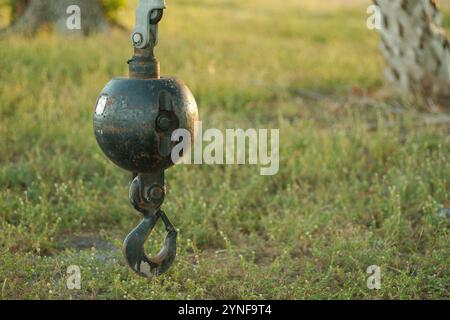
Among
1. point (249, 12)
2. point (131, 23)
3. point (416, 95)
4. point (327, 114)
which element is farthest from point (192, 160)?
point (249, 12)

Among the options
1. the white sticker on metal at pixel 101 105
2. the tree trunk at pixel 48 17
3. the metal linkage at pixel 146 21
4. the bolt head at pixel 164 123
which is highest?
the tree trunk at pixel 48 17

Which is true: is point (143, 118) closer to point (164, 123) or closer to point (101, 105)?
point (164, 123)

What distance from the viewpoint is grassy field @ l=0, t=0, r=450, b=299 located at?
12.1 ft

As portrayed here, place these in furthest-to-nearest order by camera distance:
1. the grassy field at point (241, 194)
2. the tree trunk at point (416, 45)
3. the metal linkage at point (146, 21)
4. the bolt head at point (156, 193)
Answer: the tree trunk at point (416, 45), the grassy field at point (241, 194), the bolt head at point (156, 193), the metal linkage at point (146, 21)

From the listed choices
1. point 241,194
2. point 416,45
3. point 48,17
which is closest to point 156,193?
point 241,194

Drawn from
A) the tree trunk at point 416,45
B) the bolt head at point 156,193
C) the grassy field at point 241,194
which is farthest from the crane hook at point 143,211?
the tree trunk at point 416,45

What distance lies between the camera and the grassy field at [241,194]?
3.69 metres

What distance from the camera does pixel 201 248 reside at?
4.19 m

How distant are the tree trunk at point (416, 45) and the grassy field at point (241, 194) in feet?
1.30

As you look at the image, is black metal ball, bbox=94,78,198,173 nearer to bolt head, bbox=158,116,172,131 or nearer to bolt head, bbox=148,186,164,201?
bolt head, bbox=158,116,172,131

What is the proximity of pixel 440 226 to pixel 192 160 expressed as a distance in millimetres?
2032

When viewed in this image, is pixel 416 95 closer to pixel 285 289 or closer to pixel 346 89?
pixel 346 89

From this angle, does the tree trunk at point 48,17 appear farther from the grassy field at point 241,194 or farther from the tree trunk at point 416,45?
the tree trunk at point 416,45

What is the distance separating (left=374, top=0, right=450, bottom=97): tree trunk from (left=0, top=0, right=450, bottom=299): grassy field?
0.40 m
